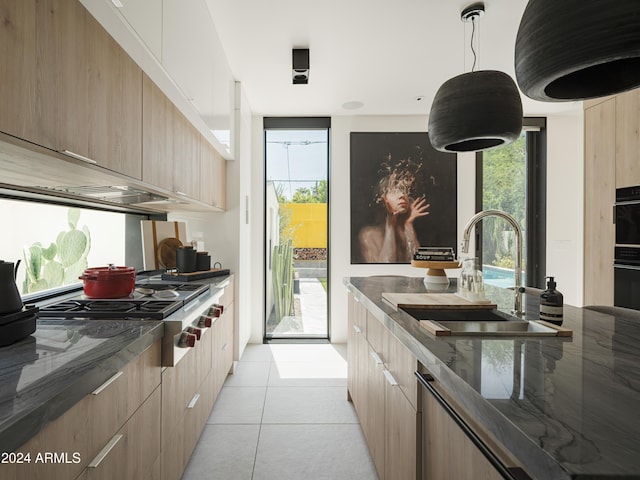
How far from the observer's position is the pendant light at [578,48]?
2.43 ft

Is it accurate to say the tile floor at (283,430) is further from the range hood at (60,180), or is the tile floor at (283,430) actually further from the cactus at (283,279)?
the range hood at (60,180)

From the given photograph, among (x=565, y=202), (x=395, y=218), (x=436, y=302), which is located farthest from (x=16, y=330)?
(x=565, y=202)

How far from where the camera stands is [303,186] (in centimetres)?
423

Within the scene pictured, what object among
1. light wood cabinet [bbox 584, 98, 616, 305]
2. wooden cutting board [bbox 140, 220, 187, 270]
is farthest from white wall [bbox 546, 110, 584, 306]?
wooden cutting board [bbox 140, 220, 187, 270]

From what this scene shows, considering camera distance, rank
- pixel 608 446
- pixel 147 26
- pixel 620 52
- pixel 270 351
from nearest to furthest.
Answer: pixel 608 446
pixel 620 52
pixel 147 26
pixel 270 351

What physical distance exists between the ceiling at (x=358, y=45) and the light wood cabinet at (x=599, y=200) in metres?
0.85

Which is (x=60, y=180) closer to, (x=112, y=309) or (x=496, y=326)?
(x=112, y=309)

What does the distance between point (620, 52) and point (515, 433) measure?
824 mm

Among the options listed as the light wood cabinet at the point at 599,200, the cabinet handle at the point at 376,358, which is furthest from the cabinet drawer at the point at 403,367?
the light wood cabinet at the point at 599,200

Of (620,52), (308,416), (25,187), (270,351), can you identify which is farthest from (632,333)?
(270,351)

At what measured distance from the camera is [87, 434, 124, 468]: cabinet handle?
899 mm

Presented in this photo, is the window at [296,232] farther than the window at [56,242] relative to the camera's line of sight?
Yes

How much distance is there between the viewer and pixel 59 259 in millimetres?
1860

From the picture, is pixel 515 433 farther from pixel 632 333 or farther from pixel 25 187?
pixel 25 187
